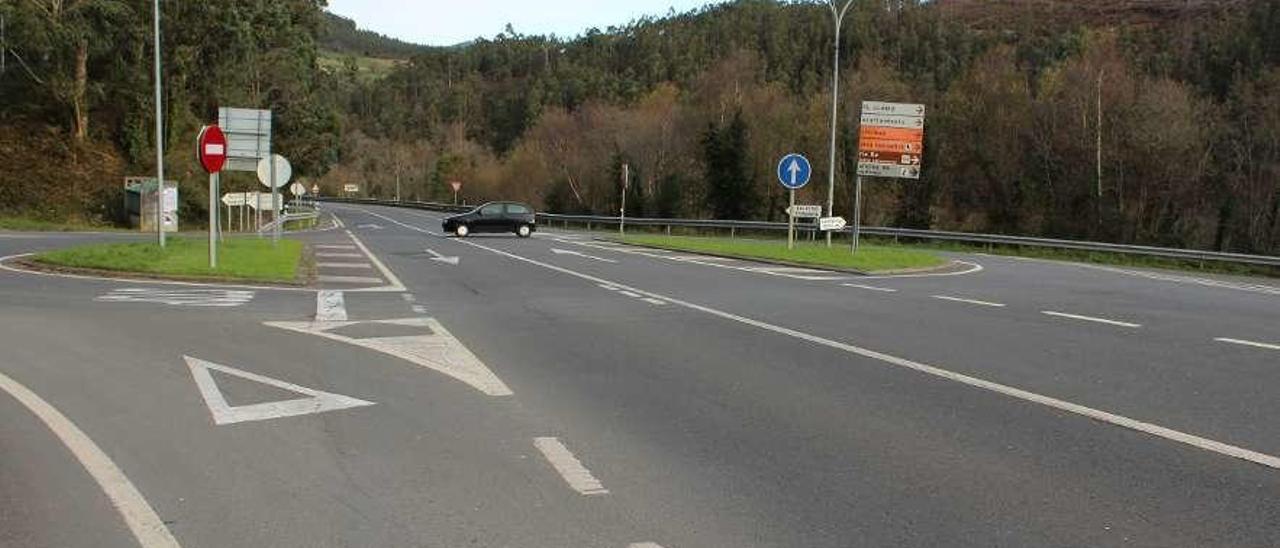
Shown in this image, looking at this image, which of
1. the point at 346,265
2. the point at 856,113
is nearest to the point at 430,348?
the point at 346,265

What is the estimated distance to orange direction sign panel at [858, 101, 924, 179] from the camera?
26500mm

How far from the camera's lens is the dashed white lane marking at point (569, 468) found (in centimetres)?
568

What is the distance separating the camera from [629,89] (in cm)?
10631

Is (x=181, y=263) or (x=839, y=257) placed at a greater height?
(x=839, y=257)

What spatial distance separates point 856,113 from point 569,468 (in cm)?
5472

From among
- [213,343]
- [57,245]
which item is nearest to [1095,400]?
[213,343]

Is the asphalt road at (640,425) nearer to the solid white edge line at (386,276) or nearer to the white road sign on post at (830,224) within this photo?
the solid white edge line at (386,276)

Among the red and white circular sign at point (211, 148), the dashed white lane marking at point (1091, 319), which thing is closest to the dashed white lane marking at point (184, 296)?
the red and white circular sign at point (211, 148)

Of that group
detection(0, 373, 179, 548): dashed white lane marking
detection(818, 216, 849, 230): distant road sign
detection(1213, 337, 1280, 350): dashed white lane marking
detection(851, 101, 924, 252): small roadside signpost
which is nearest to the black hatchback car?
detection(818, 216, 849, 230): distant road sign

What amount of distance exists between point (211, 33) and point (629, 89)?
60018 mm

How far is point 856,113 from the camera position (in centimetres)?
5841

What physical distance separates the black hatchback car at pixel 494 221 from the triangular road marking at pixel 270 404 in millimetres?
34622

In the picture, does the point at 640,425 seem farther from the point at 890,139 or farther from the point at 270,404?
the point at 890,139

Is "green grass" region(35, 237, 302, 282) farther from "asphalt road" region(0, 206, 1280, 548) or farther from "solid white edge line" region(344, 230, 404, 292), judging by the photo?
"asphalt road" region(0, 206, 1280, 548)
